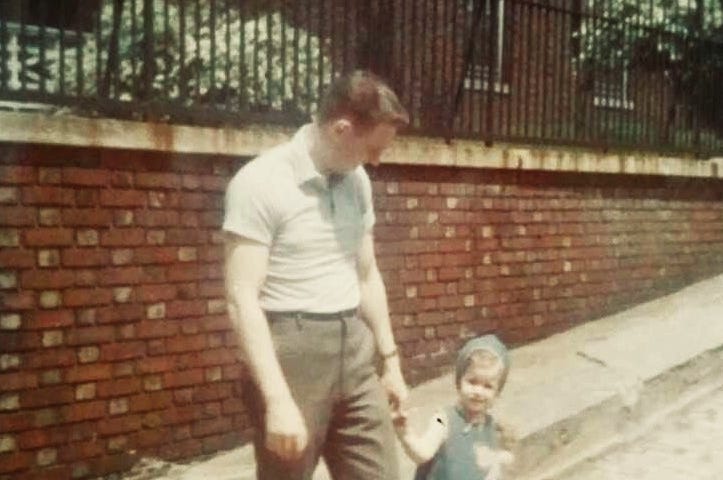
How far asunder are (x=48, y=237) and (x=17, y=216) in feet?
0.57

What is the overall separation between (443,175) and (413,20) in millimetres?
978

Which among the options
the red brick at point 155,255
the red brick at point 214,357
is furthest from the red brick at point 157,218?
the red brick at point 214,357

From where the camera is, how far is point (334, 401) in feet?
11.5

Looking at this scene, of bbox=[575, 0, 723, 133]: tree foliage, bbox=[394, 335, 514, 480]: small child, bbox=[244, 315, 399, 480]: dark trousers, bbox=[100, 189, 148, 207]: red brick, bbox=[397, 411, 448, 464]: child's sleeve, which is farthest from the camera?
bbox=[575, 0, 723, 133]: tree foliage

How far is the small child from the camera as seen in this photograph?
13.2ft

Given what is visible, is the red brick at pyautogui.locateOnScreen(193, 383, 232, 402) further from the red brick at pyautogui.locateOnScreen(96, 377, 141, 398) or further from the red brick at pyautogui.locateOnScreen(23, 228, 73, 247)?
the red brick at pyautogui.locateOnScreen(23, 228, 73, 247)

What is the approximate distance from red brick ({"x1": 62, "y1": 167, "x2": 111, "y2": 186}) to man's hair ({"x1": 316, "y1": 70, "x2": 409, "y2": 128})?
85.7 inches

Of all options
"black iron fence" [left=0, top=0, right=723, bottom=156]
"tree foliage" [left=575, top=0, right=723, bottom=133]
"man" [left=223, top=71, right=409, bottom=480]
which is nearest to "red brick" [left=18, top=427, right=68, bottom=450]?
"black iron fence" [left=0, top=0, right=723, bottom=156]

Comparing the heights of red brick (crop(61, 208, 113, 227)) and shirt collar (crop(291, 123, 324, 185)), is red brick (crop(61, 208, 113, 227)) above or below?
below

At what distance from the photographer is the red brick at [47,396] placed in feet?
16.8

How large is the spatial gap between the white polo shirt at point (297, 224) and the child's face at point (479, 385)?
0.68m

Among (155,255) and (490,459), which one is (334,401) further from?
(155,255)

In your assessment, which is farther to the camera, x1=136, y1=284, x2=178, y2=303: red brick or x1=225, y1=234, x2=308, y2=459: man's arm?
x1=136, y1=284, x2=178, y2=303: red brick

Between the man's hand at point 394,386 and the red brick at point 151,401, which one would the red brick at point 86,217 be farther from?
the man's hand at point 394,386
